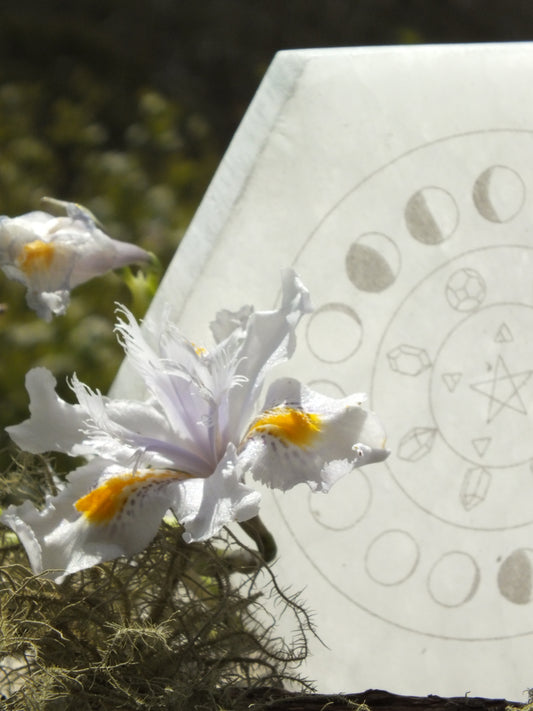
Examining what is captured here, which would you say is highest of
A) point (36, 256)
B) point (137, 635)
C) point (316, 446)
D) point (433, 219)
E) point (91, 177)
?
point (91, 177)

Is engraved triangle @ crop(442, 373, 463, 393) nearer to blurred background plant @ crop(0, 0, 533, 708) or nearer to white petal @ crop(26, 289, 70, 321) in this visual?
white petal @ crop(26, 289, 70, 321)

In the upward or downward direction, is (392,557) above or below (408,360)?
below

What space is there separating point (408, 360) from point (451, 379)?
0.11 feet

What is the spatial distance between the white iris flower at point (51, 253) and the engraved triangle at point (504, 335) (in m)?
0.28

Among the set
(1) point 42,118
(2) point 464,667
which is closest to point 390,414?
(2) point 464,667

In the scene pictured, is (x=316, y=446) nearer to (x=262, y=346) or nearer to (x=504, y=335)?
(x=262, y=346)

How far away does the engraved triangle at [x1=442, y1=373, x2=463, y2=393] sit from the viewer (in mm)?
793

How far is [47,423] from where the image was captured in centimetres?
62

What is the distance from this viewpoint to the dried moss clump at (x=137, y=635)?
587 millimetres

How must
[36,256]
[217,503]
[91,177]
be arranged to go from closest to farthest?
[217,503], [36,256], [91,177]

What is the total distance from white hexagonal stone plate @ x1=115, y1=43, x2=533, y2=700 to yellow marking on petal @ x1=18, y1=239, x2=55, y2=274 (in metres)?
0.10

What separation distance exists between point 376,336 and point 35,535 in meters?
0.31

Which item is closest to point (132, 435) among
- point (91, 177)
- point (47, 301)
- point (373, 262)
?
point (47, 301)

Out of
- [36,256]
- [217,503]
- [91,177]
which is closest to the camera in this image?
[217,503]
